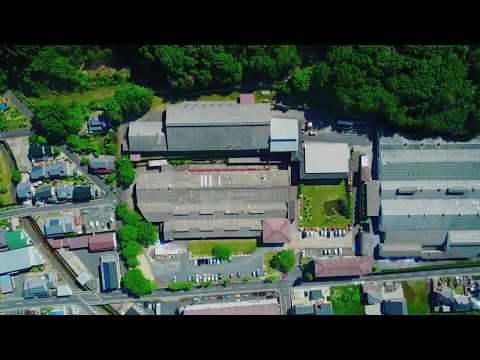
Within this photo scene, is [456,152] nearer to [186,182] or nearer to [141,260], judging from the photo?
[186,182]

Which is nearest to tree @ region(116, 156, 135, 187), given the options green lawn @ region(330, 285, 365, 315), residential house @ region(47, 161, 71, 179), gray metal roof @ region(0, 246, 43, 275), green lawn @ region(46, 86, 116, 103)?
residential house @ region(47, 161, 71, 179)

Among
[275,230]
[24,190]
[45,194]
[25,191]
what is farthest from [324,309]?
[24,190]

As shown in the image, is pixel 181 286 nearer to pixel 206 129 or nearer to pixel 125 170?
pixel 125 170

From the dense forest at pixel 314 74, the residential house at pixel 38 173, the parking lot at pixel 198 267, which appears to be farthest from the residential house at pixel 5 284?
the dense forest at pixel 314 74

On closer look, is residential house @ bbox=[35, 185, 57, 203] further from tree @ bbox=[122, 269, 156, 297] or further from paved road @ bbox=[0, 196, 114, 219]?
tree @ bbox=[122, 269, 156, 297]

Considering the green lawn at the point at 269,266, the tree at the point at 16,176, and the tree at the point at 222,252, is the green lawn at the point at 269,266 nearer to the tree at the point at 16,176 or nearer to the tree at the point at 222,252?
the tree at the point at 222,252
